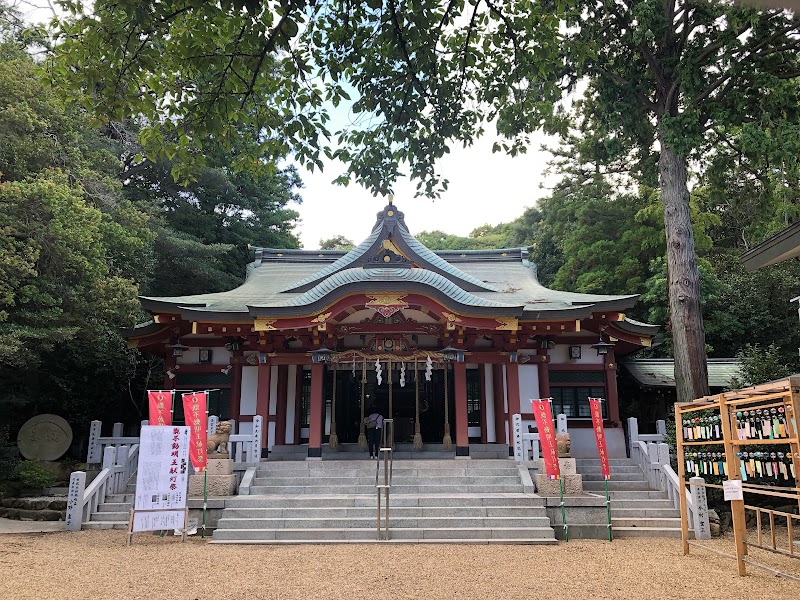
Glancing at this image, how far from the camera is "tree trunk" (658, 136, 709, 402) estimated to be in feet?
40.4

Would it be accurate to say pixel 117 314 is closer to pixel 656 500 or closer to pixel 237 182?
pixel 656 500

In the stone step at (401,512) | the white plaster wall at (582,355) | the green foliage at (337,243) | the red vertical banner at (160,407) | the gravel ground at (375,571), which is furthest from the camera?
the green foliage at (337,243)

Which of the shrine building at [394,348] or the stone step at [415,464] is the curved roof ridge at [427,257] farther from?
the stone step at [415,464]

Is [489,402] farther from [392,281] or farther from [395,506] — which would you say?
[395,506]

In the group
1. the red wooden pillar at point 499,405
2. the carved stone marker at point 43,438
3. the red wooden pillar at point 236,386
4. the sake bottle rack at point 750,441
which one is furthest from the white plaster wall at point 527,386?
the carved stone marker at point 43,438

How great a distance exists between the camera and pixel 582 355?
543 inches

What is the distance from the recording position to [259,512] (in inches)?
363

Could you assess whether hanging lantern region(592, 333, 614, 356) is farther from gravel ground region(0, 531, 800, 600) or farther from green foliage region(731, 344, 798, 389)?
gravel ground region(0, 531, 800, 600)

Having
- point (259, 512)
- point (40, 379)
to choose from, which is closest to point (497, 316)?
point (259, 512)

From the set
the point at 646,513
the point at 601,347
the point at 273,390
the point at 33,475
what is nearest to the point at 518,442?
the point at 646,513

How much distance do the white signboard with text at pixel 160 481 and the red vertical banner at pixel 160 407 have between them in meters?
0.95

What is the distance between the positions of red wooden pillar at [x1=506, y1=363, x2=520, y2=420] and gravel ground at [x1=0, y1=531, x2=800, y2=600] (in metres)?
4.18

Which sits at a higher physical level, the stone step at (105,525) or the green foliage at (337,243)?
the green foliage at (337,243)

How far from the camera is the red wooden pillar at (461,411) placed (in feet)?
39.6
